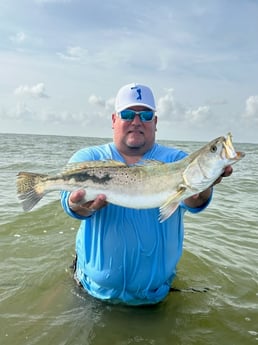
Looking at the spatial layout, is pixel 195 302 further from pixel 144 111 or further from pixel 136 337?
pixel 144 111

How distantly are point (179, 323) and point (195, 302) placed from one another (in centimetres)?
72

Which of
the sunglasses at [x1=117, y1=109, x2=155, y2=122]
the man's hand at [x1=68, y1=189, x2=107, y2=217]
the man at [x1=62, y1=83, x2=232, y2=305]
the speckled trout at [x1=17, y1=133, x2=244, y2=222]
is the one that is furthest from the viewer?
the sunglasses at [x1=117, y1=109, x2=155, y2=122]

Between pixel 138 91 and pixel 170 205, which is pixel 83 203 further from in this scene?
pixel 138 91

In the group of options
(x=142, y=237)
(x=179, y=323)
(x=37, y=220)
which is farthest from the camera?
(x=37, y=220)

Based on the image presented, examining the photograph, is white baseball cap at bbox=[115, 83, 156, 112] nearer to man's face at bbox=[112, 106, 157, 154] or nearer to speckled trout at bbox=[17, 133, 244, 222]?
man's face at bbox=[112, 106, 157, 154]

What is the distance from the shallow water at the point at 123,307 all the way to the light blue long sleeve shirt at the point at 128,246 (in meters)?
0.39

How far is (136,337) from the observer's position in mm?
4980

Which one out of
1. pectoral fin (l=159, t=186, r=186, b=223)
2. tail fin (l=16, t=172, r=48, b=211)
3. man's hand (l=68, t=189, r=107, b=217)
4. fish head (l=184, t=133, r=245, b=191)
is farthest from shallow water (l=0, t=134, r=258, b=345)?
fish head (l=184, t=133, r=245, b=191)

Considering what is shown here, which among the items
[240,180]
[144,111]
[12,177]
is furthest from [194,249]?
[240,180]

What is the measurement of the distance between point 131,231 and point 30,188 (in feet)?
4.07

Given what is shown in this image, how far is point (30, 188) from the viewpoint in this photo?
4.43 metres

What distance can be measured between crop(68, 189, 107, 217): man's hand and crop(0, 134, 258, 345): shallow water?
1602 millimetres

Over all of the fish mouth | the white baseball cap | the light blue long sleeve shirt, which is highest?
the white baseball cap

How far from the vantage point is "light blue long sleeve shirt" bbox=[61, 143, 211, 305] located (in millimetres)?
4762
